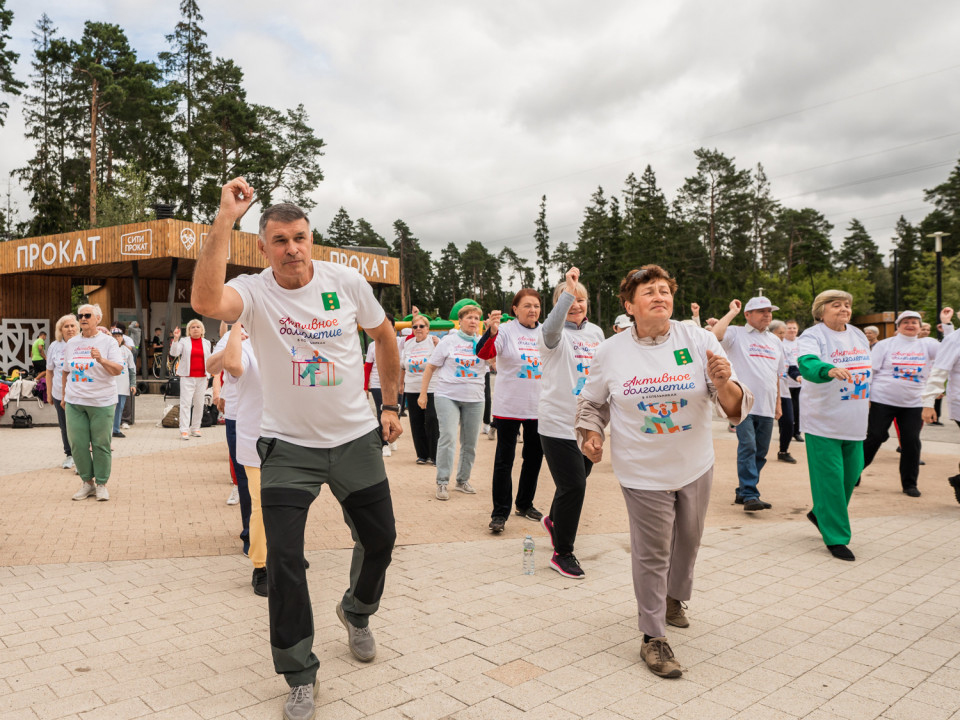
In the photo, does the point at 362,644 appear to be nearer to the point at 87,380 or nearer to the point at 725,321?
the point at 725,321

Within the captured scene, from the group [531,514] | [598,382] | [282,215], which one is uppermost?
[282,215]

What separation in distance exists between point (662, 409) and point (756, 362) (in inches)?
184

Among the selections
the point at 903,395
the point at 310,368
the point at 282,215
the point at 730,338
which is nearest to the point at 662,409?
the point at 310,368

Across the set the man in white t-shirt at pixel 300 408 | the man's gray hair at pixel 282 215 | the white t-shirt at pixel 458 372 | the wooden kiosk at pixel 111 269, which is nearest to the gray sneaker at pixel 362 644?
the man in white t-shirt at pixel 300 408

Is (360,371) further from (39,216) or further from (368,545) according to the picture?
(39,216)

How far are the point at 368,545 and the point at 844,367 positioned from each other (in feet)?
13.2

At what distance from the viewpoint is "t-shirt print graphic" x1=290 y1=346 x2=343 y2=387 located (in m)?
3.23

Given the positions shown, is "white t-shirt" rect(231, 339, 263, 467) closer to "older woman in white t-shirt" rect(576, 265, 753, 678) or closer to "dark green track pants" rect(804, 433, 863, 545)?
"older woman in white t-shirt" rect(576, 265, 753, 678)

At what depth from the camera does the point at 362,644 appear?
3602mm

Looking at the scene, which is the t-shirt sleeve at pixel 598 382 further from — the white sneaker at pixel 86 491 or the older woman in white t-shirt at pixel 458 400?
the white sneaker at pixel 86 491

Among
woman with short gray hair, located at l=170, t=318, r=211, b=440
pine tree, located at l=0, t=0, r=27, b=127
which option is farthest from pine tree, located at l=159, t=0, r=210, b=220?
woman with short gray hair, located at l=170, t=318, r=211, b=440

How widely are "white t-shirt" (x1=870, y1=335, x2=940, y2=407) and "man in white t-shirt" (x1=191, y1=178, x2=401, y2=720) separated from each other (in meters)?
6.37

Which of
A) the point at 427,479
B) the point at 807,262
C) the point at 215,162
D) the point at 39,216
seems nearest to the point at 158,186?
the point at 215,162

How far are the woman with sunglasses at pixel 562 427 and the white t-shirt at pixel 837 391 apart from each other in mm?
1738
